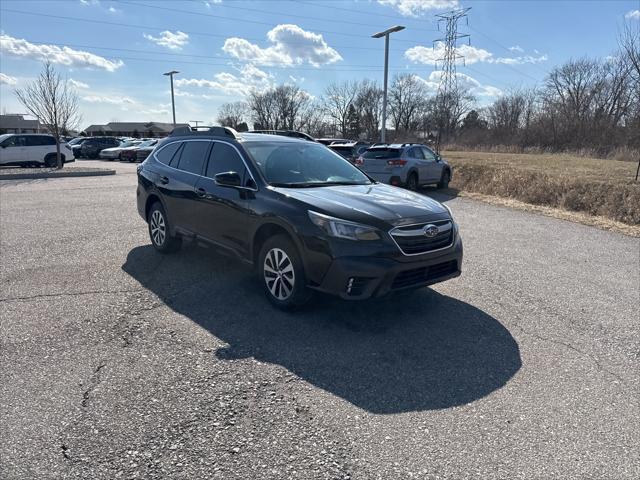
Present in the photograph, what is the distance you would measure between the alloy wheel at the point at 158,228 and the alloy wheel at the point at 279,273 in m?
2.53

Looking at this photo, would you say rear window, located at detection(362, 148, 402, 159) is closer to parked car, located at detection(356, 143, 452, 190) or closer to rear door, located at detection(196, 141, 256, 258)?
parked car, located at detection(356, 143, 452, 190)

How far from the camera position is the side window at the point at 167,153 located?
21.1 feet

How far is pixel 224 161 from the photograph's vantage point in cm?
535

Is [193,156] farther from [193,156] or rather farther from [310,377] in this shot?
[310,377]

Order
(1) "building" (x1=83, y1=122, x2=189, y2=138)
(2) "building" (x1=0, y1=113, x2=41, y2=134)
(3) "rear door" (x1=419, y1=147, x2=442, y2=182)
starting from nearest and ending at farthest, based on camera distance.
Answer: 1. (3) "rear door" (x1=419, y1=147, x2=442, y2=182)
2. (2) "building" (x1=0, y1=113, x2=41, y2=134)
3. (1) "building" (x1=83, y1=122, x2=189, y2=138)

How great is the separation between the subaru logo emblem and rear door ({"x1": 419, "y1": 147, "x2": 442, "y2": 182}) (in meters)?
11.2

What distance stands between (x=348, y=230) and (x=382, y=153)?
10872mm

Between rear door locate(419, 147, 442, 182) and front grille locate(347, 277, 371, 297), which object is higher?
rear door locate(419, 147, 442, 182)

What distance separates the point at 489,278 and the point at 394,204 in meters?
2.23

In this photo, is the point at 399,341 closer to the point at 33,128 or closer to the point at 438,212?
the point at 438,212

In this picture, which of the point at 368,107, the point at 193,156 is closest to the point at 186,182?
the point at 193,156

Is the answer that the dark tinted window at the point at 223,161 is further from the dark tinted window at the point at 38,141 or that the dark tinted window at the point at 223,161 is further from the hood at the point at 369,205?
the dark tinted window at the point at 38,141

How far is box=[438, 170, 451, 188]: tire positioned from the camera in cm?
1622

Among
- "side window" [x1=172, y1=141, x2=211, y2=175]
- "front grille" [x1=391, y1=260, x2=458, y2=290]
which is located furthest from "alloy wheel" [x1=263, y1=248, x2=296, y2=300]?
"side window" [x1=172, y1=141, x2=211, y2=175]
